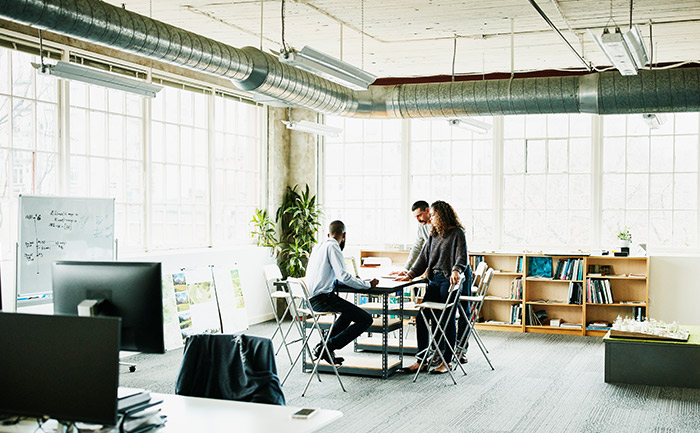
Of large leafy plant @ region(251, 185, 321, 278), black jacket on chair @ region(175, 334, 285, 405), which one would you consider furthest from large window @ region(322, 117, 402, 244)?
black jacket on chair @ region(175, 334, 285, 405)

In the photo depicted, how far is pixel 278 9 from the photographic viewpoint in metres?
7.41

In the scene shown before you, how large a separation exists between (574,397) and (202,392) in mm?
4204

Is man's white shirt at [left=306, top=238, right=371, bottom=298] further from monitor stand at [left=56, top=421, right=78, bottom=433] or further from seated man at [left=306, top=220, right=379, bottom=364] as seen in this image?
monitor stand at [left=56, top=421, right=78, bottom=433]

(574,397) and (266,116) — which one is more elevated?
(266,116)

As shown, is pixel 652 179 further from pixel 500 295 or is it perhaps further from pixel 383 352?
pixel 383 352

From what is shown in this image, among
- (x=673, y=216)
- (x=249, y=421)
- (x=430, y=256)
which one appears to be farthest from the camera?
(x=673, y=216)

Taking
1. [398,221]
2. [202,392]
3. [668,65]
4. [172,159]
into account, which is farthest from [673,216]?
[202,392]

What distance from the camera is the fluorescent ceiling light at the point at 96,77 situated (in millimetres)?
6078

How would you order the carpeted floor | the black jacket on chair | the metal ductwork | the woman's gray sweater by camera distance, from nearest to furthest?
the black jacket on chair, the metal ductwork, the carpeted floor, the woman's gray sweater

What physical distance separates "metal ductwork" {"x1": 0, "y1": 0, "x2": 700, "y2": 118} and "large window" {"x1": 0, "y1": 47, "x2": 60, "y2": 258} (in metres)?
1.87

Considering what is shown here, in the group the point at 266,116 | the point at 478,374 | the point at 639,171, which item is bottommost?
the point at 478,374

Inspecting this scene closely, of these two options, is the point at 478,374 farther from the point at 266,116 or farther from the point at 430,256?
the point at 266,116

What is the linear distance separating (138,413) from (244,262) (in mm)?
7413

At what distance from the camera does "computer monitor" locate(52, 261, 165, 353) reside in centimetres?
325
